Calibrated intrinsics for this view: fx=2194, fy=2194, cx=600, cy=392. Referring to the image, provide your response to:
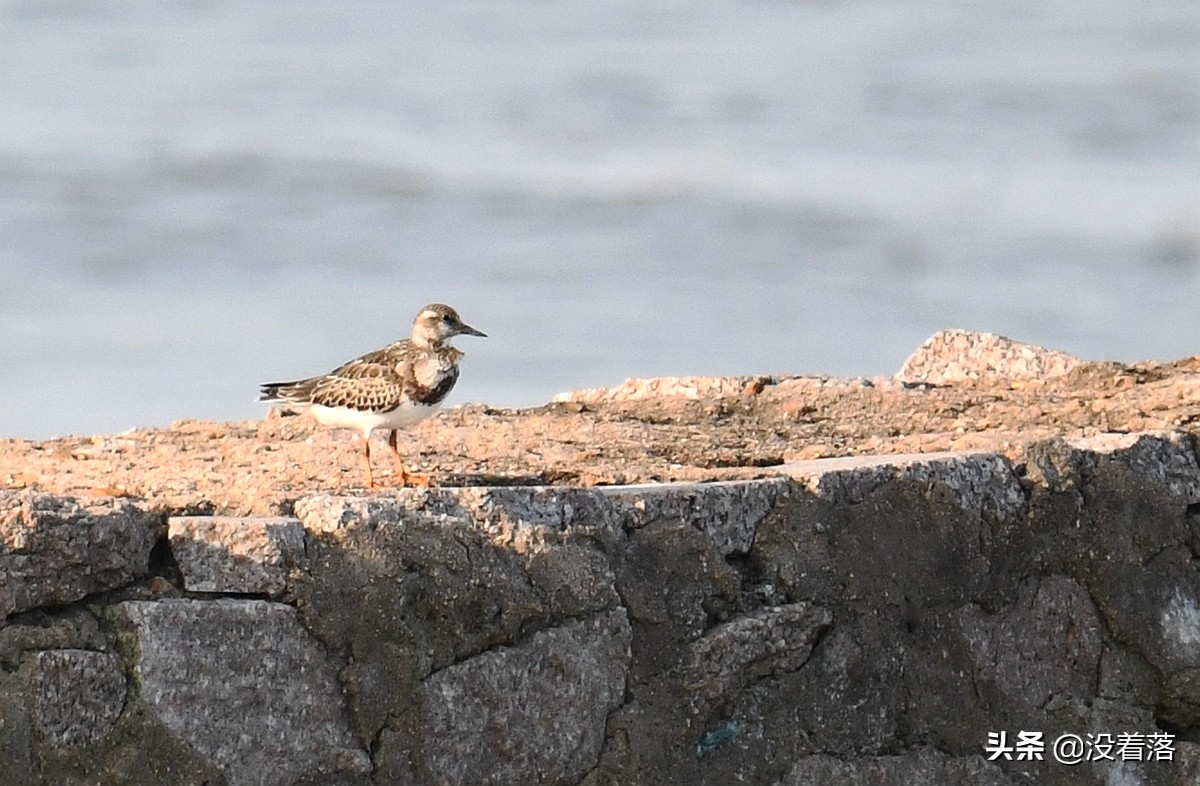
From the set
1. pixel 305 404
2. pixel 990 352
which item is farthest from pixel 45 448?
pixel 990 352

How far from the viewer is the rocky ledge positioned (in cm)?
464

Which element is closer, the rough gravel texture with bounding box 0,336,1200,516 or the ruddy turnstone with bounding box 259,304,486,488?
the rough gravel texture with bounding box 0,336,1200,516

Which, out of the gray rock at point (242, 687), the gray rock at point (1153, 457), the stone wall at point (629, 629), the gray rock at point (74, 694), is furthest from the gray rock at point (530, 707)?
the gray rock at point (1153, 457)

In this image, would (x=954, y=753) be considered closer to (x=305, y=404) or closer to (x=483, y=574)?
(x=483, y=574)

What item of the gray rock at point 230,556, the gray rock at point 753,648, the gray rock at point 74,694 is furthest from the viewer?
the gray rock at point 753,648

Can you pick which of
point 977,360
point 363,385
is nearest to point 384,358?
point 363,385

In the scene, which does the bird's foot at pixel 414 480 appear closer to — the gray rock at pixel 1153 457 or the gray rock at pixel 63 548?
the gray rock at pixel 63 548

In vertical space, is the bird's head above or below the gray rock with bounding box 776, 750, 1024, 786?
above

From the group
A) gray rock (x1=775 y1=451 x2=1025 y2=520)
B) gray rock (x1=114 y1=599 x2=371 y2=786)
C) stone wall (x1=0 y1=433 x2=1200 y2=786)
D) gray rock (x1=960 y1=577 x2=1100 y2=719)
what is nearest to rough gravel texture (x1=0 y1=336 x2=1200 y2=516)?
gray rock (x1=775 y1=451 x2=1025 y2=520)

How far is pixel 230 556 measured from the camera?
4750 millimetres

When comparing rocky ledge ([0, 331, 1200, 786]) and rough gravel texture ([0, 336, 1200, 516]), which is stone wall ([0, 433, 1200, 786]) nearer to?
rocky ledge ([0, 331, 1200, 786])

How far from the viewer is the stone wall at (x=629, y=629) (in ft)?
15.2

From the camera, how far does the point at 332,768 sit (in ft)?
15.8

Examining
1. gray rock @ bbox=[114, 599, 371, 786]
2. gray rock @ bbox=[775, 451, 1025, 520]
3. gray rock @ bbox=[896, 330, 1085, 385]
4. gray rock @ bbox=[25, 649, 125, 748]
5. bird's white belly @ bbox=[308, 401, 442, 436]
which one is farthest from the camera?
gray rock @ bbox=[896, 330, 1085, 385]
